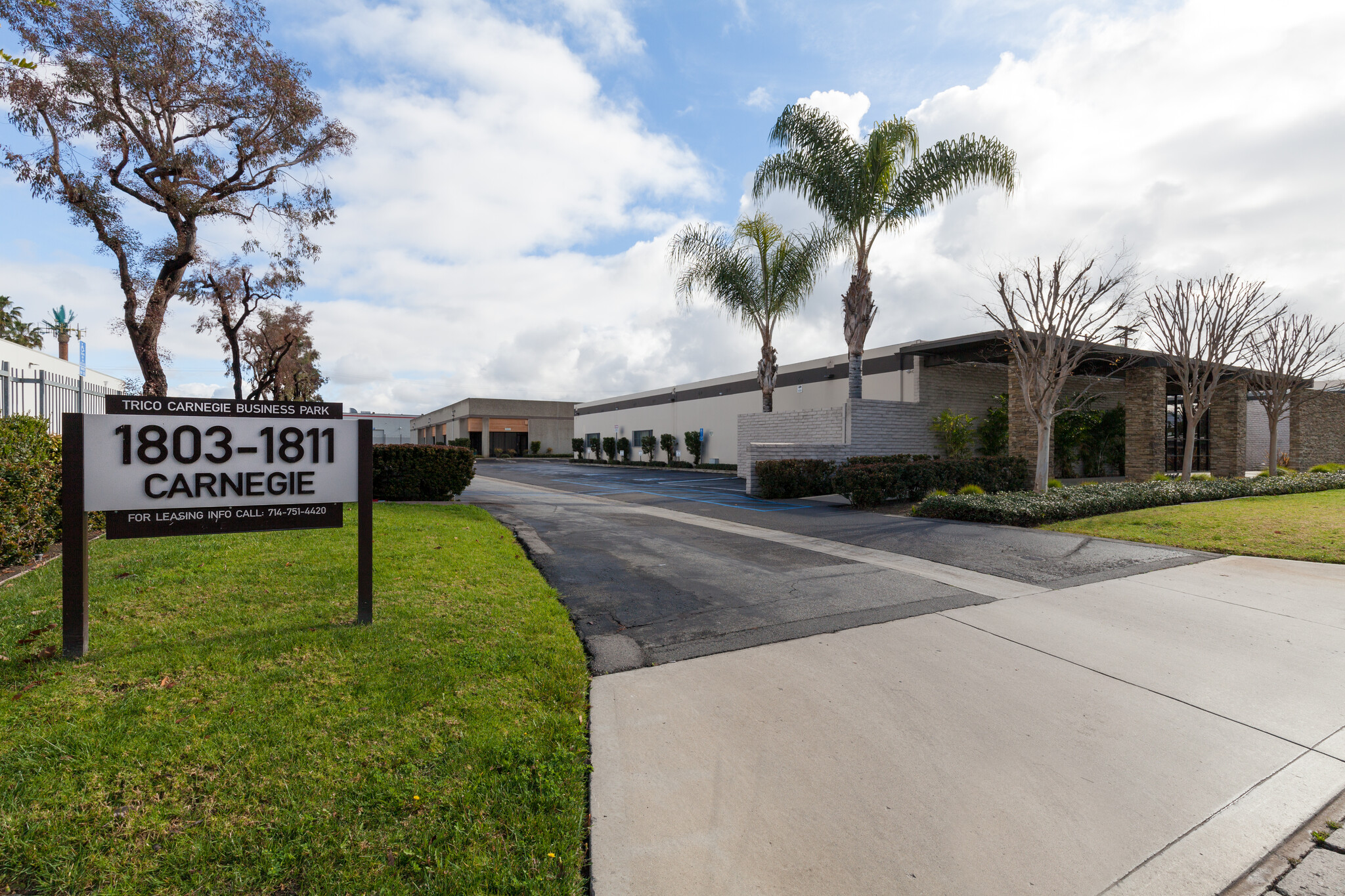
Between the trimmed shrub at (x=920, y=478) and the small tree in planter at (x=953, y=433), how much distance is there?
3.01m

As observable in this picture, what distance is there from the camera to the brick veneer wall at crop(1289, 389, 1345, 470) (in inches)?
945

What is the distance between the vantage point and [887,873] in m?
2.29

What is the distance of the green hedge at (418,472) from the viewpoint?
12734mm

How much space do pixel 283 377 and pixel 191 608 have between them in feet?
107

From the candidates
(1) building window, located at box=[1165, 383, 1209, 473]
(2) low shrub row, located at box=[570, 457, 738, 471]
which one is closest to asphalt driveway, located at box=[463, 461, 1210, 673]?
(2) low shrub row, located at box=[570, 457, 738, 471]

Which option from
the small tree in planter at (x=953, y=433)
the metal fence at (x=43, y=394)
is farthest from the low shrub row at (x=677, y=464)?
the metal fence at (x=43, y=394)

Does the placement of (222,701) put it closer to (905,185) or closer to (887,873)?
(887,873)

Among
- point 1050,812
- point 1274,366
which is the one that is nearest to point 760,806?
point 1050,812

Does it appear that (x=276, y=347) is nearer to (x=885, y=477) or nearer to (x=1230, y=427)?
(x=885, y=477)

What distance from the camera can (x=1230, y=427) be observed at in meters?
21.2

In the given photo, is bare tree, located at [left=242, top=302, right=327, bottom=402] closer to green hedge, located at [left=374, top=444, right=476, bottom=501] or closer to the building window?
green hedge, located at [left=374, top=444, right=476, bottom=501]

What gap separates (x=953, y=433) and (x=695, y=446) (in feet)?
52.0

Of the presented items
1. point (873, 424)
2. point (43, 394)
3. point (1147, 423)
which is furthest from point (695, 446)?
point (43, 394)

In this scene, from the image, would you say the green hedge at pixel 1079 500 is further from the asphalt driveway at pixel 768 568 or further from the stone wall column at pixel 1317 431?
the stone wall column at pixel 1317 431
